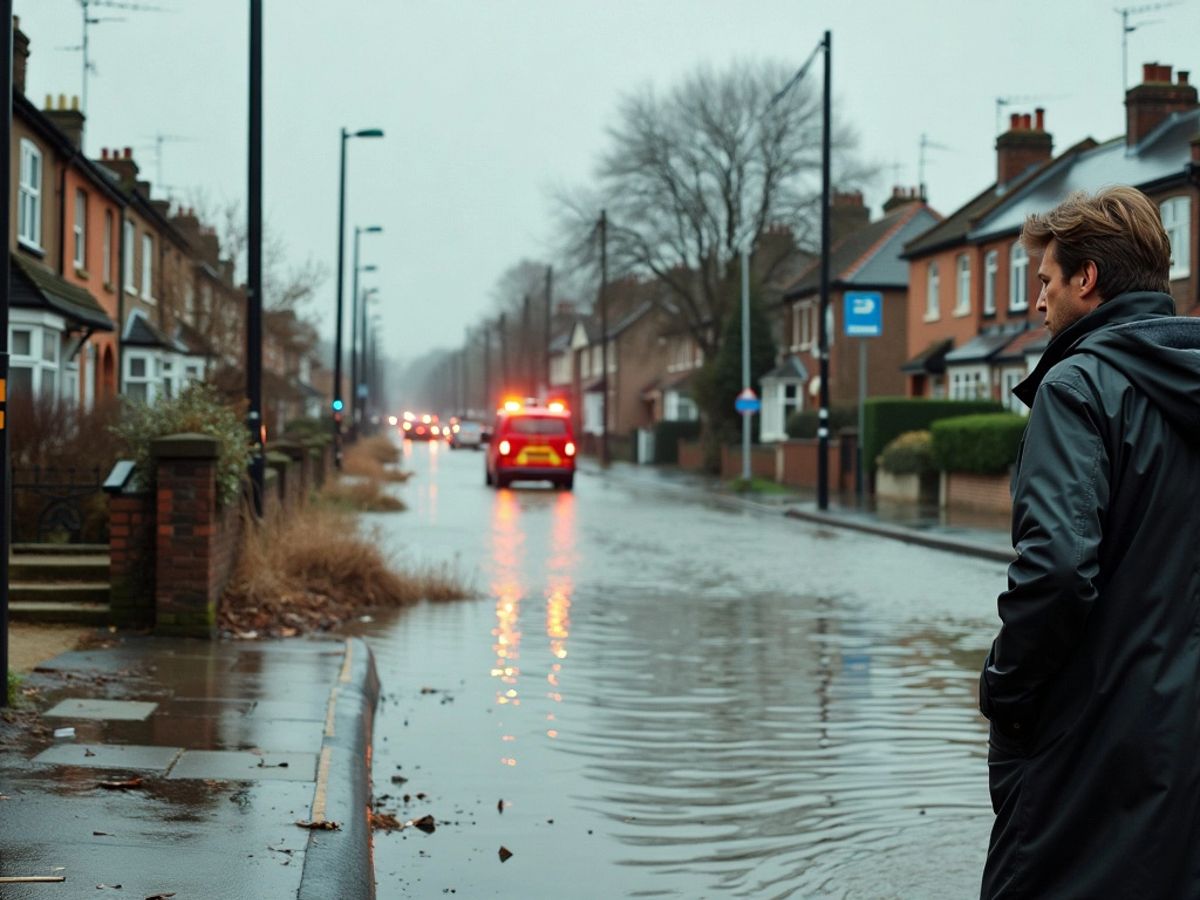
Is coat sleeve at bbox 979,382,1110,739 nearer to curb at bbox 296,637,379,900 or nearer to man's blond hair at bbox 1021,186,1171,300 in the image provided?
man's blond hair at bbox 1021,186,1171,300

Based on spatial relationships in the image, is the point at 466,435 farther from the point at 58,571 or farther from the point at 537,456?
the point at 58,571

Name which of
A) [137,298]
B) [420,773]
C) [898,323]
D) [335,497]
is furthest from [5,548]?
[898,323]

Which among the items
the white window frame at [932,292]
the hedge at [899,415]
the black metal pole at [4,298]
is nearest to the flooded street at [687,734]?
the black metal pole at [4,298]

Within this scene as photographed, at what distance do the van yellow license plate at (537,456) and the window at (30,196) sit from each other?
13.8 metres

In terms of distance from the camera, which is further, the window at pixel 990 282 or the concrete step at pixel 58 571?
the window at pixel 990 282

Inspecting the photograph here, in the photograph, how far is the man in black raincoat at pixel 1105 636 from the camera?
302cm

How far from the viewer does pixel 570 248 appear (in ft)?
194

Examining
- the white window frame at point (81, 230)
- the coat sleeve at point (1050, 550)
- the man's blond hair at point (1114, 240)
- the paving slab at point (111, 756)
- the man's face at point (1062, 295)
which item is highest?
the white window frame at point (81, 230)

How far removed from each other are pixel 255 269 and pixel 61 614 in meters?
4.72

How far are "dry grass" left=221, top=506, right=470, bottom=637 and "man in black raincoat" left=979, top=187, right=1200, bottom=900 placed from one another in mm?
8729

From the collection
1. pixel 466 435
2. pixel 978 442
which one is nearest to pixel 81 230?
pixel 978 442

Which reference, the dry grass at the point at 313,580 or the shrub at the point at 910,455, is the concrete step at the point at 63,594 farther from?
the shrub at the point at 910,455

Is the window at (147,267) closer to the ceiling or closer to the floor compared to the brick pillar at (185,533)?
closer to the ceiling

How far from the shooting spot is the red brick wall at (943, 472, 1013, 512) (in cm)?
2867
